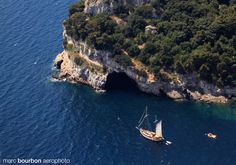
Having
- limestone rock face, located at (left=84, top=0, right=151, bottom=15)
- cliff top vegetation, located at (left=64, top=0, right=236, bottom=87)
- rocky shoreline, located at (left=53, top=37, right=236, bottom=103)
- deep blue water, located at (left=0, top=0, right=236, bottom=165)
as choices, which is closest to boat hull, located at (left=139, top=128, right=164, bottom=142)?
deep blue water, located at (left=0, top=0, right=236, bottom=165)

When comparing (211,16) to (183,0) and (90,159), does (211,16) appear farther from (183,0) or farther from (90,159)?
(90,159)

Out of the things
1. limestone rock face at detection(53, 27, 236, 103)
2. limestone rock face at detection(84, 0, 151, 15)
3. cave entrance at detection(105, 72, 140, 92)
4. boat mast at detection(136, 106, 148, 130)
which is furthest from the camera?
limestone rock face at detection(84, 0, 151, 15)

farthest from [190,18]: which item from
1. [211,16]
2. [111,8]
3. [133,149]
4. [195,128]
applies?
[133,149]

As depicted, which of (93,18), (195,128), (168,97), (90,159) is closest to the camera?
(90,159)

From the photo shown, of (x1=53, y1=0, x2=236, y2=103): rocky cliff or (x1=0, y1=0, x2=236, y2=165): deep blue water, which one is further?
(x1=53, y1=0, x2=236, y2=103): rocky cliff

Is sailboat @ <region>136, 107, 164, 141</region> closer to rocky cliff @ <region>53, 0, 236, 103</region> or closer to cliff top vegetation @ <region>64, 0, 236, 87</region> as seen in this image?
rocky cliff @ <region>53, 0, 236, 103</region>

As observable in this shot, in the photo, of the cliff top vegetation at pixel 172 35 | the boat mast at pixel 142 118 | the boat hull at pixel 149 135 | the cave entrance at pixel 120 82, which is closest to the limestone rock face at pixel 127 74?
the cave entrance at pixel 120 82

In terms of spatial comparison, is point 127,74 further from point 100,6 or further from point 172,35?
point 100,6
